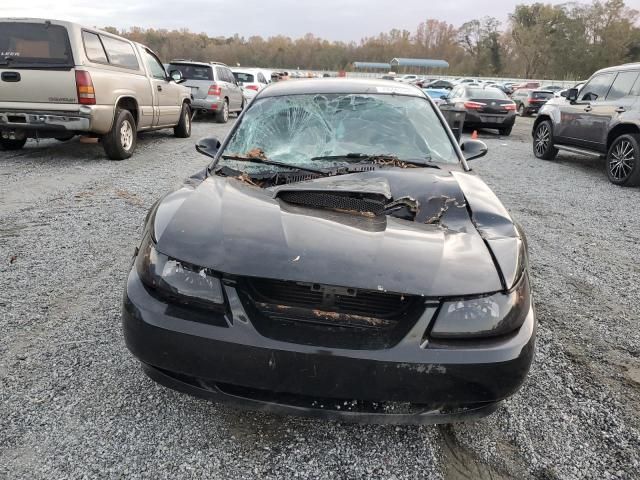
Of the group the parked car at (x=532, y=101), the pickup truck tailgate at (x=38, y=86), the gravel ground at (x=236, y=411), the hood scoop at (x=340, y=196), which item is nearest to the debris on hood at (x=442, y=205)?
the hood scoop at (x=340, y=196)

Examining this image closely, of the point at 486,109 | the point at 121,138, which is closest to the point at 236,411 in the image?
the point at 121,138

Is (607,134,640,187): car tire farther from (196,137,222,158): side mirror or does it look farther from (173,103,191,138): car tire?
(173,103,191,138): car tire

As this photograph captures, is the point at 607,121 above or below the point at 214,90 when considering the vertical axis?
above

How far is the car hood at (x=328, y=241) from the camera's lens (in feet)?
5.50

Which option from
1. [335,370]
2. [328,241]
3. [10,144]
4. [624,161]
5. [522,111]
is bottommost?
[10,144]

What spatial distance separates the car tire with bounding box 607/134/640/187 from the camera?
23.5ft

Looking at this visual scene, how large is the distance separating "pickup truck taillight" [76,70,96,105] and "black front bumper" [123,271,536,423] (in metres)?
5.98

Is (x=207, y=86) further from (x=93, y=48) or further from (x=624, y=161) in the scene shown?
(x=624, y=161)

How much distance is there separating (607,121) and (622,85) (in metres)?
0.64

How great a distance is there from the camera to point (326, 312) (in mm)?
1692

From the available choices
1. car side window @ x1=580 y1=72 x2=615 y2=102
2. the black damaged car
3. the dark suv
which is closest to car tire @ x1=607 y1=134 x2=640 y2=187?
the dark suv

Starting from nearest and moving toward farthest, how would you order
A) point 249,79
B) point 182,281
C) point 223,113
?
point 182,281, point 223,113, point 249,79

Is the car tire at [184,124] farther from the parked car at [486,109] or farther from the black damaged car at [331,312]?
the black damaged car at [331,312]

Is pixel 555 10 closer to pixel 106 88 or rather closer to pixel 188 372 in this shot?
pixel 106 88
